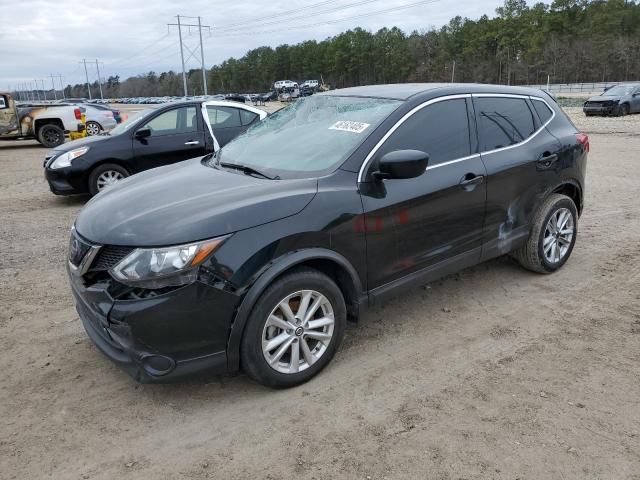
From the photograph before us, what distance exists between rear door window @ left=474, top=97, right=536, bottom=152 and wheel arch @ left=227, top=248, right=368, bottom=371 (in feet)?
5.37

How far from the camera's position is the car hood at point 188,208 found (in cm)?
283

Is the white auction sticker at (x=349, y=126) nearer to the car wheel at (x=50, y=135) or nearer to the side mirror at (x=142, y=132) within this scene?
the side mirror at (x=142, y=132)

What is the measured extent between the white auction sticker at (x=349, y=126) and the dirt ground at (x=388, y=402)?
57.9 inches

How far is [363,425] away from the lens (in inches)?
114

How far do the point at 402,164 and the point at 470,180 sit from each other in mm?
932

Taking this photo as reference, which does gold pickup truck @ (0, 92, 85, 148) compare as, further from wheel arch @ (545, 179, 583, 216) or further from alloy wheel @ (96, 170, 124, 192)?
wheel arch @ (545, 179, 583, 216)

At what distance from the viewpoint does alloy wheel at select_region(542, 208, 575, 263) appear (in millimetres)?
4793

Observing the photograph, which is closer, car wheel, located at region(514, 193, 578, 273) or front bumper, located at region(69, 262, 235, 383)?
front bumper, located at region(69, 262, 235, 383)

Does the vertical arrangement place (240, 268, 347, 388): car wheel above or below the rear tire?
below

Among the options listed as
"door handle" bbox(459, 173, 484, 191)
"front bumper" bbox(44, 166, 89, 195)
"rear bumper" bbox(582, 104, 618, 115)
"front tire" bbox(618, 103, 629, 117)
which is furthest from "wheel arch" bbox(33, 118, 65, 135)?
"front tire" bbox(618, 103, 629, 117)

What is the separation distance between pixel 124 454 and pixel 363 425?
1248 millimetres

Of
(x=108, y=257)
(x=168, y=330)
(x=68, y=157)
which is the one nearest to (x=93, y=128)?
(x=68, y=157)

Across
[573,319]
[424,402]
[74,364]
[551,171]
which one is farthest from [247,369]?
[551,171]

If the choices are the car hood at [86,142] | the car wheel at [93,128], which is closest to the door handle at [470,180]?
the car hood at [86,142]
